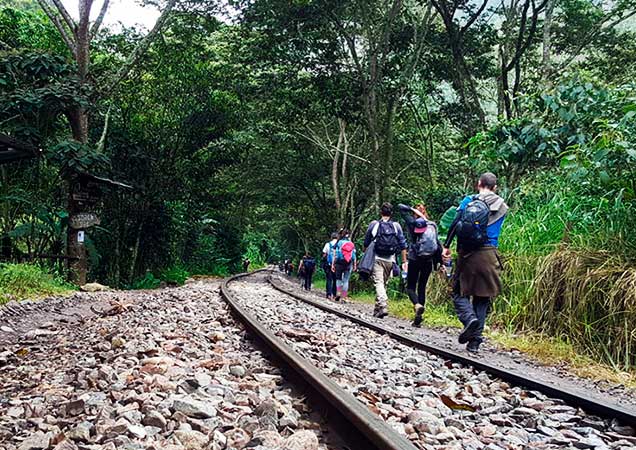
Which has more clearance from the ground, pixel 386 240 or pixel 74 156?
pixel 74 156

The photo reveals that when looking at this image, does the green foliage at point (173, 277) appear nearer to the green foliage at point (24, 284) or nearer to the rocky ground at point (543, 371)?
the green foliage at point (24, 284)

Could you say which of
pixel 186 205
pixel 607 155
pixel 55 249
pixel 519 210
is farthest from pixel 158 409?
pixel 186 205

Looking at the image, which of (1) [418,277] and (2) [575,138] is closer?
(2) [575,138]

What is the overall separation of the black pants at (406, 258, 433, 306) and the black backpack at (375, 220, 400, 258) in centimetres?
80

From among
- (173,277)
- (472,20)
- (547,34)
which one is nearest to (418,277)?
(547,34)

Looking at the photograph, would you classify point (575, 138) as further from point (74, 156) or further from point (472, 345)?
point (74, 156)

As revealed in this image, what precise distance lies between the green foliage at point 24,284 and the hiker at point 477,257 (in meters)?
6.65

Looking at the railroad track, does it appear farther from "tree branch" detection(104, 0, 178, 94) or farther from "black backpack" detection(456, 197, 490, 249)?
"tree branch" detection(104, 0, 178, 94)

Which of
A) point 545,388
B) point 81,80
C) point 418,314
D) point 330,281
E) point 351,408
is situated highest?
point 81,80

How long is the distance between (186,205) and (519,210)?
16.6 m

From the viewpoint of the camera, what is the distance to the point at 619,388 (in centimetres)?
461

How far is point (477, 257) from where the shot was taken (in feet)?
19.4

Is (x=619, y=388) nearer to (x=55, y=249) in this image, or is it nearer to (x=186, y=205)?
(x=55, y=249)

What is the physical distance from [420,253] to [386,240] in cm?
115
